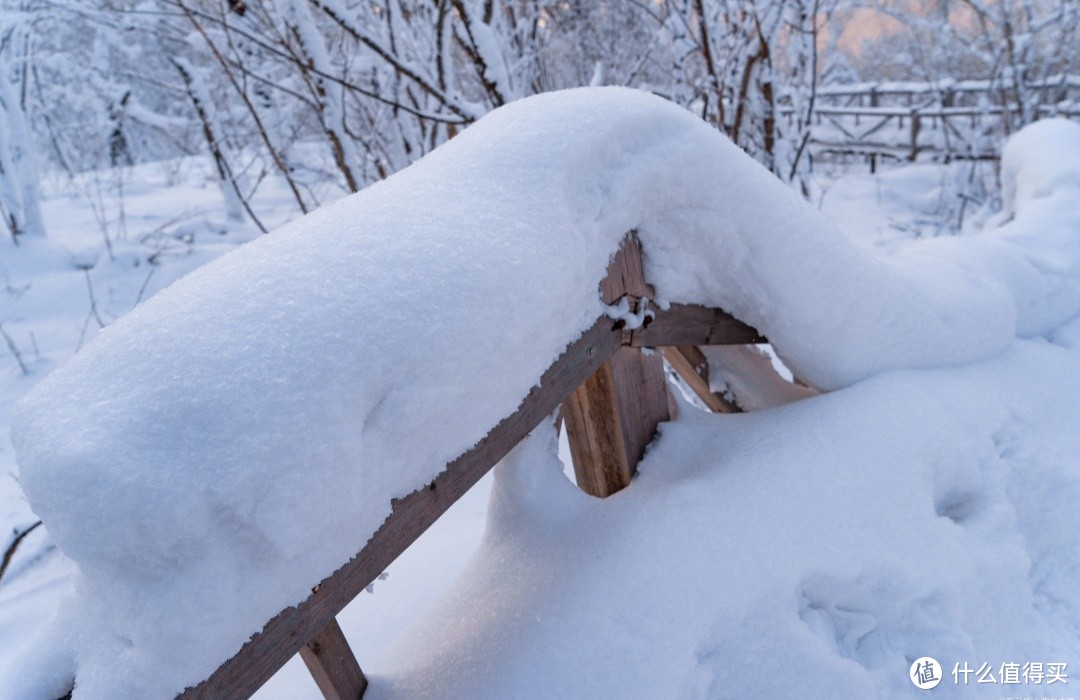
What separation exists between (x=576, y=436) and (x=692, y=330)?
41 centimetres

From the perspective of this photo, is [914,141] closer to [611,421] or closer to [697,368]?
[697,368]

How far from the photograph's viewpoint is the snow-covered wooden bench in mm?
880

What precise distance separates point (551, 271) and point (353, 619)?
A: 51.5 inches

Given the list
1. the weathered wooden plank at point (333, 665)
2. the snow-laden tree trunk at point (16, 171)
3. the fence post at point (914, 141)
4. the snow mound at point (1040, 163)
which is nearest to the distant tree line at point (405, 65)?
the snow-laden tree trunk at point (16, 171)

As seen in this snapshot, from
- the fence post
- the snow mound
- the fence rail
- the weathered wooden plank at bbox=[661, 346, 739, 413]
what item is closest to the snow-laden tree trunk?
the weathered wooden plank at bbox=[661, 346, 739, 413]

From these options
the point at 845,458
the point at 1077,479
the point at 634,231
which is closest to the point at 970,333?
the point at 1077,479

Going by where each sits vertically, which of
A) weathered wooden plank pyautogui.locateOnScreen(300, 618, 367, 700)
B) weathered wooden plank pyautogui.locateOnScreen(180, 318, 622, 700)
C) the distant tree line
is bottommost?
weathered wooden plank pyautogui.locateOnScreen(300, 618, 367, 700)

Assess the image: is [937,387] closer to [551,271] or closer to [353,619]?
[551,271]

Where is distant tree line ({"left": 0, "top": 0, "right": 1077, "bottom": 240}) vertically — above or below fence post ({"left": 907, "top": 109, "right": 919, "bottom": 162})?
above

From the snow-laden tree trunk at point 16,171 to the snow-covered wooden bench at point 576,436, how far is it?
639cm

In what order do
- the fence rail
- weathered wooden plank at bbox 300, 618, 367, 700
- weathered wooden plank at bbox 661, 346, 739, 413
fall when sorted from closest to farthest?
weathered wooden plank at bbox 300, 618, 367, 700
weathered wooden plank at bbox 661, 346, 739, 413
the fence rail

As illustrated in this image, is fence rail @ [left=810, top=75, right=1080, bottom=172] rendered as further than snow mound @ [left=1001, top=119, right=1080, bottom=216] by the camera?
Yes

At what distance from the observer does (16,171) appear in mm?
5855

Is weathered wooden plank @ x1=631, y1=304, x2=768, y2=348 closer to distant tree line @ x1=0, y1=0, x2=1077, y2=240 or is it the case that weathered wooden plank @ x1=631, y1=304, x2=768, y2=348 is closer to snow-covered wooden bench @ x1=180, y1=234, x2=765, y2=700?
snow-covered wooden bench @ x1=180, y1=234, x2=765, y2=700
